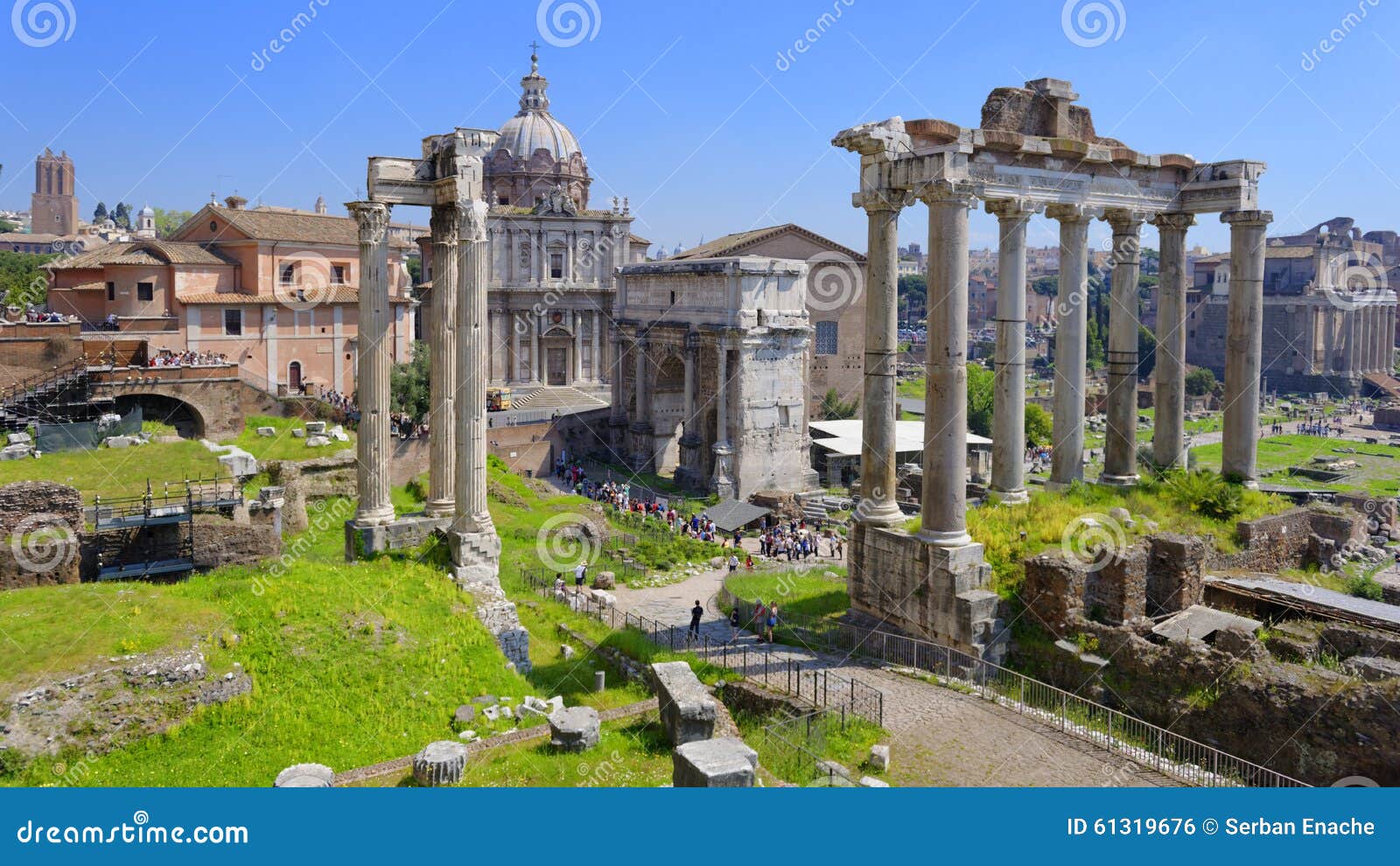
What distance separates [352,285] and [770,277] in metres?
16.4

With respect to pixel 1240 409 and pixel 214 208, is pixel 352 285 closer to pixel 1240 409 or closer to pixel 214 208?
pixel 214 208

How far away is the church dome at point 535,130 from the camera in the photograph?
182 feet

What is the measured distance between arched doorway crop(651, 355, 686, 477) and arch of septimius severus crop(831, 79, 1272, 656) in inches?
996

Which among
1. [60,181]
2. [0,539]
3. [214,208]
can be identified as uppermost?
[60,181]

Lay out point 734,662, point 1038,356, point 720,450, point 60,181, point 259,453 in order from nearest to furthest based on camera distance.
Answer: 1. point 734,662
2. point 259,453
3. point 720,450
4. point 1038,356
5. point 60,181

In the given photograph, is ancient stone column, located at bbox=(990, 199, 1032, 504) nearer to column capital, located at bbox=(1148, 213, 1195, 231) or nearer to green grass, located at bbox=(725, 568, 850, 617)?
green grass, located at bbox=(725, 568, 850, 617)

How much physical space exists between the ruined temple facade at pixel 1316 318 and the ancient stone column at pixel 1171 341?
77.3m

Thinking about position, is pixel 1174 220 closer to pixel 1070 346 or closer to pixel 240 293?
pixel 1070 346

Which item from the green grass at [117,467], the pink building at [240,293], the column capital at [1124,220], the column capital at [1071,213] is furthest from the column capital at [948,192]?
the pink building at [240,293]

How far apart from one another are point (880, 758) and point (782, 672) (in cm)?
342

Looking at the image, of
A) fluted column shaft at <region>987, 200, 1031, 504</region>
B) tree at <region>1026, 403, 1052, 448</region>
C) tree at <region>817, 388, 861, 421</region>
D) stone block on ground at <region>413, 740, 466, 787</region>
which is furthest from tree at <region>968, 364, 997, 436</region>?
stone block on ground at <region>413, 740, 466, 787</region>

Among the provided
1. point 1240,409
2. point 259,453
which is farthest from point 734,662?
point 259,453

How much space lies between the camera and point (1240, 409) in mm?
18922

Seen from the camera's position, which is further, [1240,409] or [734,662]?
[1240,409]
